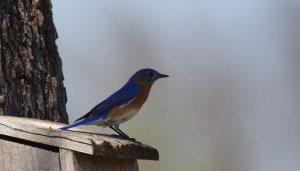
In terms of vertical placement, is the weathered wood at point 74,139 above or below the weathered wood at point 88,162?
above

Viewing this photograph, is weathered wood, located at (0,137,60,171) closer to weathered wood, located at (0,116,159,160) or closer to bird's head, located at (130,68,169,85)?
weathered wood, located at (0,116,159,160)

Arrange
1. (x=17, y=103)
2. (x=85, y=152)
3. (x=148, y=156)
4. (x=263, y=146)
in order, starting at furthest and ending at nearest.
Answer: (x=263, y=146) → (x=17, y=103) → (x=148, y=156) → (x=85, y=152)

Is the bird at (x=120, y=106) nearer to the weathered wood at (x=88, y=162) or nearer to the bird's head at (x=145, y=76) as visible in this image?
the bird's head at (x=145, y=76)

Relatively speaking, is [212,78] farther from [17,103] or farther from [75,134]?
[75,134]

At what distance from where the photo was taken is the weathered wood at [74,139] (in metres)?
6.60

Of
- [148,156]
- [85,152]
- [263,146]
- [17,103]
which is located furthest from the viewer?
[263,146]

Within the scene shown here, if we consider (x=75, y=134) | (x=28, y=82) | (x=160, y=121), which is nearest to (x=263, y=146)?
(x=160, y=121)

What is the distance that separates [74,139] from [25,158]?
415 mm

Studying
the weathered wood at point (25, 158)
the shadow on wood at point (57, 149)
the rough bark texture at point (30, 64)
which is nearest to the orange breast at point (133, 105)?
the rough bark texture at point (30, 64)

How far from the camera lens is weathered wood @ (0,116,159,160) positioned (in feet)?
21.6

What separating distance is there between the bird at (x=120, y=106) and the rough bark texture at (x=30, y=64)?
49 centimetres

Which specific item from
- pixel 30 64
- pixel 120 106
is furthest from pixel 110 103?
pixel 30 64

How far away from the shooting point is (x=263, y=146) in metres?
12.3

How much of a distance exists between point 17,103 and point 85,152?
1284 mm
